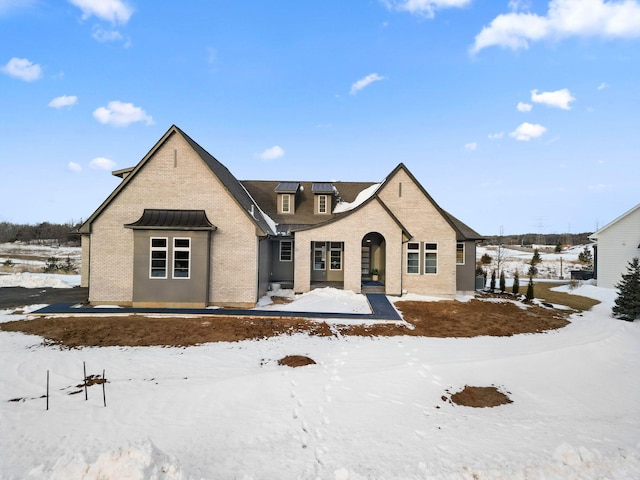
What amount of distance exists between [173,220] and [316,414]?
11.8 m

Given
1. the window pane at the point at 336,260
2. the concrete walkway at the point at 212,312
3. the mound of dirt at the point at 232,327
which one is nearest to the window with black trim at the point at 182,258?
the concrete walkway at the point at 212,312

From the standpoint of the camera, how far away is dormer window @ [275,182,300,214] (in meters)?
22.0

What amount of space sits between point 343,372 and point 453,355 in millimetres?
3813

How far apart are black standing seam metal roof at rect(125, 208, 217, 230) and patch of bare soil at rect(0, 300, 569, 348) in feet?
13.4

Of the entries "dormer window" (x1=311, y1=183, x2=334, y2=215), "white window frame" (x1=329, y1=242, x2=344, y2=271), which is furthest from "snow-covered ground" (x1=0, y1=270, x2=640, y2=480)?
"dormer window" (x1=311, y1=183, x2=334, y2=215)

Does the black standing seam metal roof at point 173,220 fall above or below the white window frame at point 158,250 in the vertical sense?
above

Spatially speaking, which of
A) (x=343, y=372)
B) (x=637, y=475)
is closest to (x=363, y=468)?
(x=343, y=372)

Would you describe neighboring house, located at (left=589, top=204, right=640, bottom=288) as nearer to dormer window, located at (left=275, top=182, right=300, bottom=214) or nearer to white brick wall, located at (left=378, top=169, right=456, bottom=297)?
white brick wall, located at (left=378, top=169, right=456, bottom=297)

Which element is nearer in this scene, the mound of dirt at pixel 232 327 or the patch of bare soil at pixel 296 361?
the patch of bare soil at pixel 296 361

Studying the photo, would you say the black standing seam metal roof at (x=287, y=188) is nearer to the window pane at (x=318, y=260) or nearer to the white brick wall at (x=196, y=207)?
the window pane at (x=318, y=260)

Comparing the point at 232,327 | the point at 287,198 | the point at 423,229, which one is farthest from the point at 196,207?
the point at 423,229

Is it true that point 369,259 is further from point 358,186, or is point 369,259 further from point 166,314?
point 166,314

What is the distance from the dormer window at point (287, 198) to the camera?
22.0m

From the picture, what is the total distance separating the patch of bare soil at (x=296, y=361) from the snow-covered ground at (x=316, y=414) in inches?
9.2
